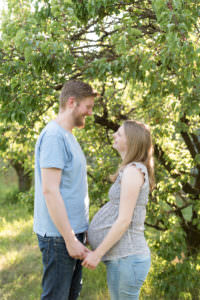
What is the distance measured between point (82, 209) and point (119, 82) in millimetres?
1908

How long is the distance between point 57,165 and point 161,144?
306 centimetres

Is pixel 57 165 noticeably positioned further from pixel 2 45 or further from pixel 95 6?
pixel 2 45

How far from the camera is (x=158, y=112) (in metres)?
4.44

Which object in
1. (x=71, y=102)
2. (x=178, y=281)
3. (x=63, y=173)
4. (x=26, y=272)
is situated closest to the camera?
(x=63, y=173)

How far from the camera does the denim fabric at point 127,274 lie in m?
1.93

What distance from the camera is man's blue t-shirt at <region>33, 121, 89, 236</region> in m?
1.95

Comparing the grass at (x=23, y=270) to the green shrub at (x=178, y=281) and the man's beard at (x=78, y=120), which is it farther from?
the man's beard at (x=78, y=120)

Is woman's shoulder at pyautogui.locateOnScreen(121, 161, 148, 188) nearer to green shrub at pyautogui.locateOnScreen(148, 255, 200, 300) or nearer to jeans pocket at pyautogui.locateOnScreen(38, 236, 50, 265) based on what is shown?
jeans pocket at pyautogui.locateOnScreen(38, 236, 50, 265)

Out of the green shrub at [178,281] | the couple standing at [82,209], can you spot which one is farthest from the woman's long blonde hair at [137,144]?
the green shrub at [178,281]

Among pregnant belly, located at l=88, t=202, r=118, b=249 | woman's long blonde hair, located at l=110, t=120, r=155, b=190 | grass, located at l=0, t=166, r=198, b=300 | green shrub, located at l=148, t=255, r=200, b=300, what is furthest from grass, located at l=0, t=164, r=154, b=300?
woman's long blonde hair, located at l=110, t=120, r=155, b=190

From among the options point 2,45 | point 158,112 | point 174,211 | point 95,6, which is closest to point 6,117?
point 2,45

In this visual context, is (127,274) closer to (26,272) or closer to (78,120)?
(78,120)

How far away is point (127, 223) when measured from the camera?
6.24 ft

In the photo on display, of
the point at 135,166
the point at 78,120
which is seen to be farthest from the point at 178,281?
the point at 78,120
